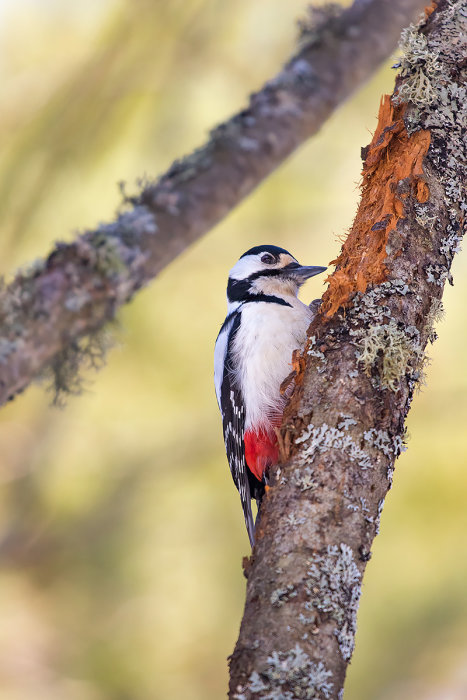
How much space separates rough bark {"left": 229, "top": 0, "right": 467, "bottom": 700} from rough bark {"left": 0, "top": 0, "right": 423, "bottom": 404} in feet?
2.33

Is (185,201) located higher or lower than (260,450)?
higher

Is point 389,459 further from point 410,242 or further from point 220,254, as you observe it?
point 220,254

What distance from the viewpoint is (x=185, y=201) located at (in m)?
2.73

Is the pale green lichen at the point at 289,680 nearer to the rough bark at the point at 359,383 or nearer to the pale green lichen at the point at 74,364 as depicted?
the rough bark at the point at 359,383

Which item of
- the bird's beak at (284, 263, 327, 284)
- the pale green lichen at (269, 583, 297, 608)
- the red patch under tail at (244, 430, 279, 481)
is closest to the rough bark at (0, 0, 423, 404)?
the bird's beak at (284, 263, 327, 284)

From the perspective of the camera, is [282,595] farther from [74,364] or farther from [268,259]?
[268,259]

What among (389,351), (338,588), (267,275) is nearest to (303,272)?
(267,275)

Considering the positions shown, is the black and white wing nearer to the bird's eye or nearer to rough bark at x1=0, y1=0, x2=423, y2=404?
the bird's eye

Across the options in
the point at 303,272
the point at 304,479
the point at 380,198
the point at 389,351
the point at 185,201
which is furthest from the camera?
the point at 303,272

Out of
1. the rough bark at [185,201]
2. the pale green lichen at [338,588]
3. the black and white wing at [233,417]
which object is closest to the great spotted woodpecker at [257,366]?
the black and white wing at [233,417]

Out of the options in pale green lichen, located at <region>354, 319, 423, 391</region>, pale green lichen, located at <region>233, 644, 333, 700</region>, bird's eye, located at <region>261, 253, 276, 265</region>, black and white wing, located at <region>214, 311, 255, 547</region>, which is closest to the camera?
pale green lichen, located at <region>233, 644, 333, 700</region>

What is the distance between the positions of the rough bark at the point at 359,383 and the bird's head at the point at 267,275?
1.33 metres

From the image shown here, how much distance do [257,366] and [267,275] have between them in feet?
2.14

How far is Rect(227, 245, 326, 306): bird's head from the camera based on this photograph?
360 centimetres
